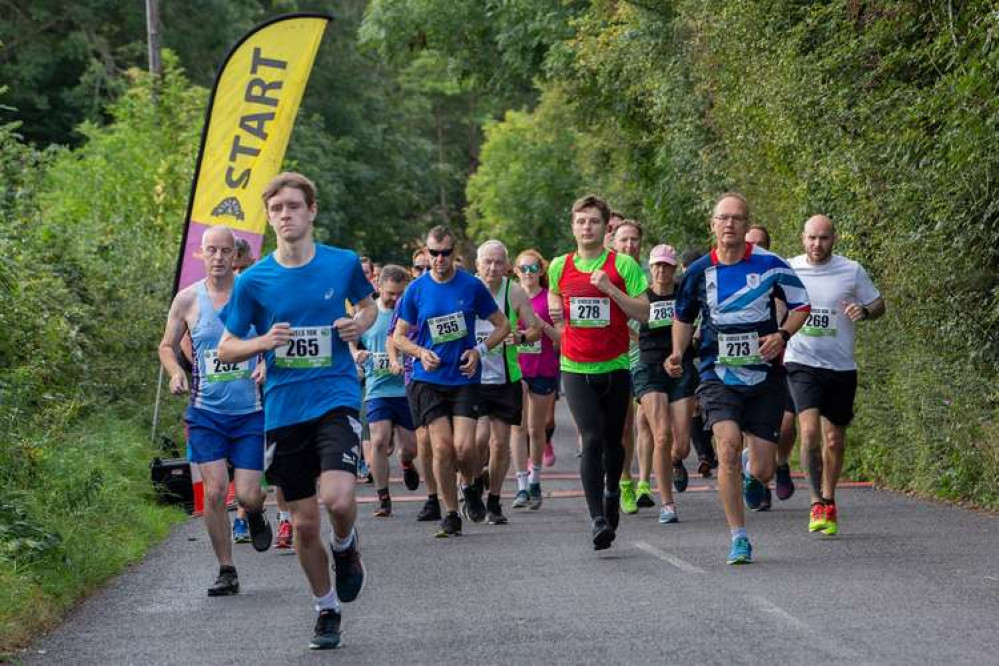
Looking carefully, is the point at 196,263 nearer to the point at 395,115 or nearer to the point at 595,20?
the point at 595,20

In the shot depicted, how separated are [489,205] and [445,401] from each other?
51.4 metres

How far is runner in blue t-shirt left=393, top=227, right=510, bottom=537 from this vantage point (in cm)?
1256

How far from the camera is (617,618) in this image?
8648 millimetres

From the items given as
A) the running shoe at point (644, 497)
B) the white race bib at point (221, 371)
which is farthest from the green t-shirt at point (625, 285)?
the running shoe at point (644, 497)

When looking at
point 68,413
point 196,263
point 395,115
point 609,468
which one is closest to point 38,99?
point 395,115

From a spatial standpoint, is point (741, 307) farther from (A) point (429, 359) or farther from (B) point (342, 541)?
(B) point (342, 541)

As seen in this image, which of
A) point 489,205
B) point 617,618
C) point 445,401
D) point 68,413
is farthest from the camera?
point 489,205

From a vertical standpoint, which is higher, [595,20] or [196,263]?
[595,20]

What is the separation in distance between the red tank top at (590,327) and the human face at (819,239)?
178 cm

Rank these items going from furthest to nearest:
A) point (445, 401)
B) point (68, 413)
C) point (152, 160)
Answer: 1. point (152, 160)
2. point (68, 413)
3. point (445, 401)

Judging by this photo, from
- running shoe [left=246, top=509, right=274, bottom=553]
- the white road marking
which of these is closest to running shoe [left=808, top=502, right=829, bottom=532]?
the white road marking

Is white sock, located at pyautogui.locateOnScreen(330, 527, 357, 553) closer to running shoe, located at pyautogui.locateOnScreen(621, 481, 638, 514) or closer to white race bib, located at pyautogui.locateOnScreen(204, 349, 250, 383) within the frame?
white race bib, located at pyautogui.locateOnScreen(204, 349, 250, 383)

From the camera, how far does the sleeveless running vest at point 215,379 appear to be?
34.8ft

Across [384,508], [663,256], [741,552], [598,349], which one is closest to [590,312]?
[598,349]
